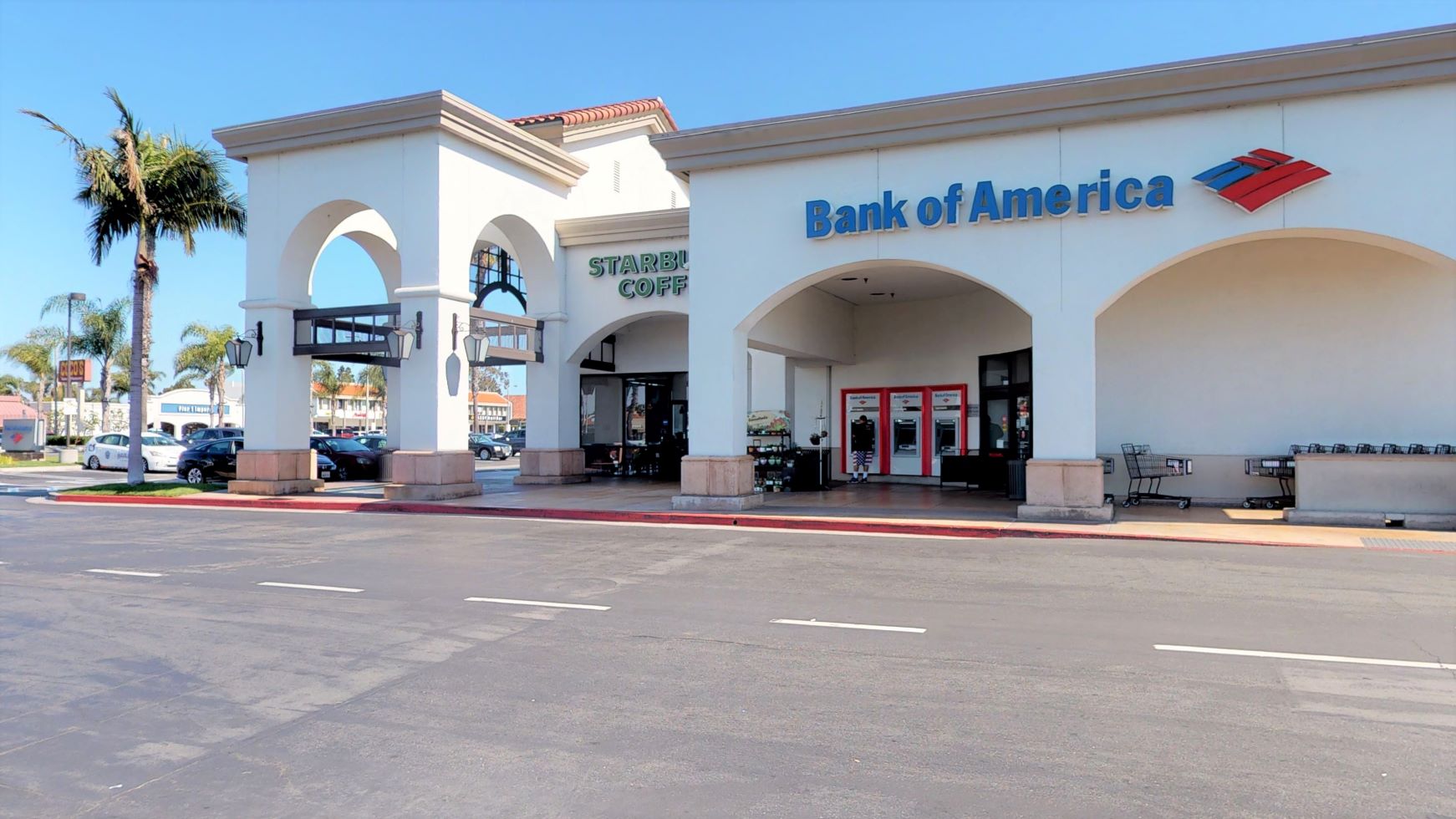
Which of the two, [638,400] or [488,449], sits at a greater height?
[638,400]

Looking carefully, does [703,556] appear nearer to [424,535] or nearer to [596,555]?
[596,555]

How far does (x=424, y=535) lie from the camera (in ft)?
45.6

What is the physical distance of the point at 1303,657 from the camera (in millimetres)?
6488

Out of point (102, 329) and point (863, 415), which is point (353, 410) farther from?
point (863, 415)

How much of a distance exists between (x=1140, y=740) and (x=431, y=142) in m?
17.8

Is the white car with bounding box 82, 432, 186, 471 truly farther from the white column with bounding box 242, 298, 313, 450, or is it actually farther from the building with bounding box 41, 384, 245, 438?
the building with bounding box 41, 384, 245, 438

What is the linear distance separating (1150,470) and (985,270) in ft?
17.9

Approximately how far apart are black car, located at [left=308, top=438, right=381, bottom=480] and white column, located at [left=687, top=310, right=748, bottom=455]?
13942 mm

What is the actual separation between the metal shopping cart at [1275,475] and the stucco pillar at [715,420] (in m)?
9.10

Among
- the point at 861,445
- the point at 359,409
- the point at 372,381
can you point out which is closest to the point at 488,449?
the point at 861,445

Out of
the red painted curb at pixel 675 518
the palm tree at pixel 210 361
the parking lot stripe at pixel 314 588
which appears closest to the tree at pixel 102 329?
the palm tree at pixel 210 361

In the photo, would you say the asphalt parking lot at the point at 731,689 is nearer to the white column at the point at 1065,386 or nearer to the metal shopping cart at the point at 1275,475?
the white column at the point at 1065,386

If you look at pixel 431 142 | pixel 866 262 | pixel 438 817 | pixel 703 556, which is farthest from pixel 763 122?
pixel 438 817

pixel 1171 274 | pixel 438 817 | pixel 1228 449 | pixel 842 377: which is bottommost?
pixel 438 817
